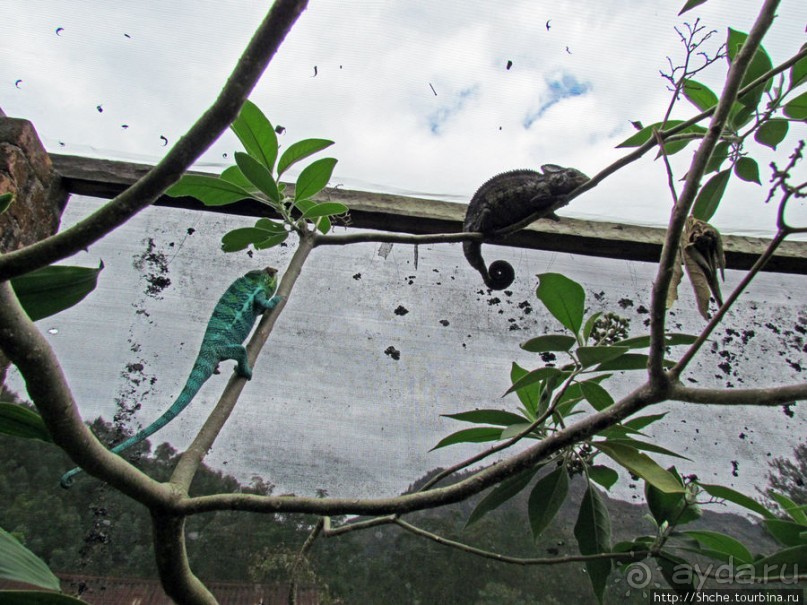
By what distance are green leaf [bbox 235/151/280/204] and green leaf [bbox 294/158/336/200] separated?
0.11 m

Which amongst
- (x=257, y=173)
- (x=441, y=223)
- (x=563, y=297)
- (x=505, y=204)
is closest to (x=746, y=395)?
(x=563, y=297)

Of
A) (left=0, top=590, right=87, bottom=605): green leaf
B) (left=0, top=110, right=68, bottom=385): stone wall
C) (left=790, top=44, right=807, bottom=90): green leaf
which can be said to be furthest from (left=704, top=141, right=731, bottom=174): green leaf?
(left=0, top=110, right=68, bottom=385): stone wall

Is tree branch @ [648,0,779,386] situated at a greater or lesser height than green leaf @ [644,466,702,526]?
greater

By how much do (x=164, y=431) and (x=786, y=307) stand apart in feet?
6.92

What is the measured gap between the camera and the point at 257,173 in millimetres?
918

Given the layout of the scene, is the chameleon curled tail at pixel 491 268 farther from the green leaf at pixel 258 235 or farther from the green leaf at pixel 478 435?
the green leaf at pixel 478 435

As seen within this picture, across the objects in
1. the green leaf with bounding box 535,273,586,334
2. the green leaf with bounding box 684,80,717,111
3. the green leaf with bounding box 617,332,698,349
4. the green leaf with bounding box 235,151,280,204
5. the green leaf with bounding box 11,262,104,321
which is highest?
the green leaf with bounding box 684,80,717,111

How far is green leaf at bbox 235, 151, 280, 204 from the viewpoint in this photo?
889 millimetres

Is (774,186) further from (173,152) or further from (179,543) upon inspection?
(179,543)

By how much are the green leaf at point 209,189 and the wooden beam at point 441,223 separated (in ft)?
2.12

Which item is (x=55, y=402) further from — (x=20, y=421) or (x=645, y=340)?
(x=645, y=340)

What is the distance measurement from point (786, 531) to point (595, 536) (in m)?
0.31

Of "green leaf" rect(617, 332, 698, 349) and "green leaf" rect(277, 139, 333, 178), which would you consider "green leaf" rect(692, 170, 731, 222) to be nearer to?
"green leaf" rect(617, 332, 698, 349)

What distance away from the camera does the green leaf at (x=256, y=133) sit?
3.21 ft
